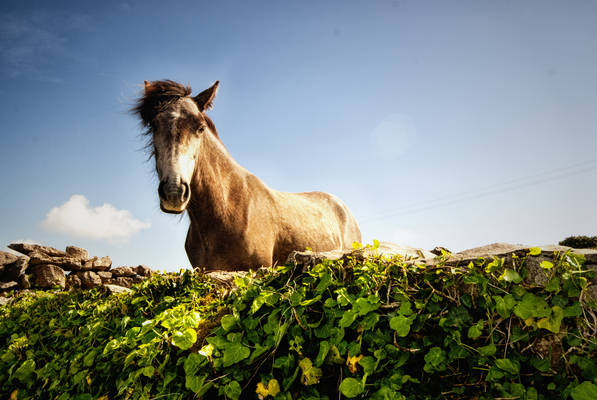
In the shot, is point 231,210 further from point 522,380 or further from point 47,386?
point 522,380

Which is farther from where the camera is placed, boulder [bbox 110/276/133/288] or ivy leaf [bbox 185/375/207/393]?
boulder [bbox 110/276/133/288]

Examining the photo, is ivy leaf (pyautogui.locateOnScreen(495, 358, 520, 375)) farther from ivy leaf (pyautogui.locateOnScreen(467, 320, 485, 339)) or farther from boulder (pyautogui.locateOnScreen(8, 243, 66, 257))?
boulder (pyautogui.locateOnScreen(8, 243, 66, 257))

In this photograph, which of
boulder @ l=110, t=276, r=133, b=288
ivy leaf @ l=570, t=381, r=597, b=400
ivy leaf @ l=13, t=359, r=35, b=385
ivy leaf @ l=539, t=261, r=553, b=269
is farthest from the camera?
boulder @ l=110, t=276, r=133, b=288

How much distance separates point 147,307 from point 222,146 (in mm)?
3135

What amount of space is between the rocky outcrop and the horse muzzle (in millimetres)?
4029

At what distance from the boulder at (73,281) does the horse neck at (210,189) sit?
6036 mm

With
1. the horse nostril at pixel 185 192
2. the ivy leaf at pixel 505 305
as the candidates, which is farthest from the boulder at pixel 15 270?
the ivy leaf at pixel 505 305

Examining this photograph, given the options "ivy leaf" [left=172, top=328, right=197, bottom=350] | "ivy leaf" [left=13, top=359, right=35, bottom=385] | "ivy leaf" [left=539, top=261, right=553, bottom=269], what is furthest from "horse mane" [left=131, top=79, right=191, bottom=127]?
"ivy leaf" [left=539, top=261, right=553, bottom=269]

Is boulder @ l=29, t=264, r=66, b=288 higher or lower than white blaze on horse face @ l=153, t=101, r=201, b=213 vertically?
lower

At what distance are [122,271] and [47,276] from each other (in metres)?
2.07

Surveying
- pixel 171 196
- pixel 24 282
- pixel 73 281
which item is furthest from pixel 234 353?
pixel 73 281

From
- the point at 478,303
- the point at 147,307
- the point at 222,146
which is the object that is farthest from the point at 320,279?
the point at 222,146

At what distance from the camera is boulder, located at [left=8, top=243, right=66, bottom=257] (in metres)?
Answer: 7.84

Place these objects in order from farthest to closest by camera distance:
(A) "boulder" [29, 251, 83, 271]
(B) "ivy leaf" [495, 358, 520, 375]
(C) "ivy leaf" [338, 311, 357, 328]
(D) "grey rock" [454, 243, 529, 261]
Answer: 1. (A) "boulder" [29, 251, 83, 271]
2. (D) "grey rock" [454, 243, 529, 261]
3. (C) "ivy leaf" [338, 311, 357, 328]
4. (B) "ivy leaf" [495, 358, 520, 375]
